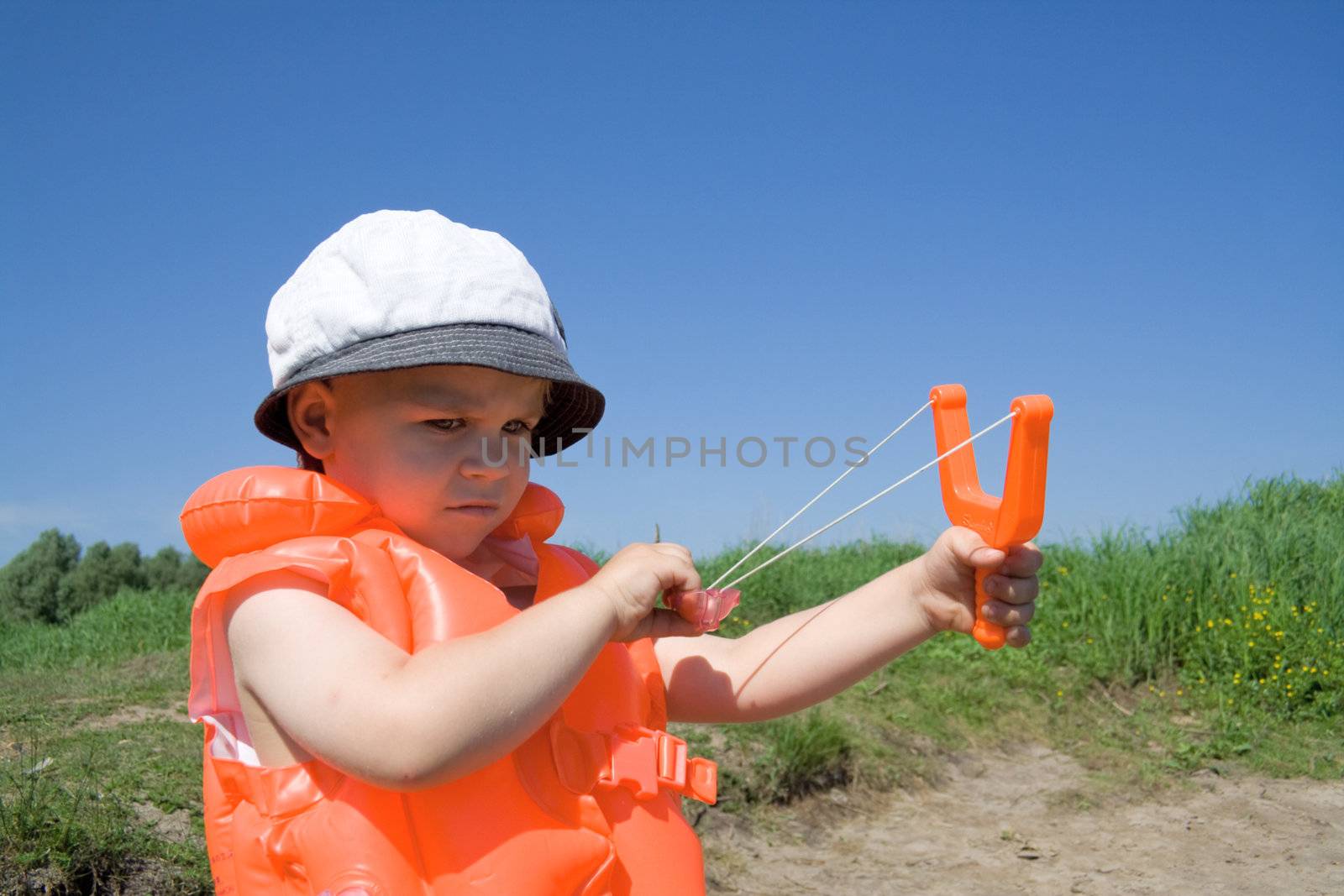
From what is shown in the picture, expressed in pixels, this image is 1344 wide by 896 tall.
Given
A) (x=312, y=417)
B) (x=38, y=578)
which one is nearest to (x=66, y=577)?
(x=38, y=578)

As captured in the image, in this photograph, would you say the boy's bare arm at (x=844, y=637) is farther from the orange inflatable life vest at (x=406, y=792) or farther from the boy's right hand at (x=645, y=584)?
the boy's right hand at (x=645, y=584)

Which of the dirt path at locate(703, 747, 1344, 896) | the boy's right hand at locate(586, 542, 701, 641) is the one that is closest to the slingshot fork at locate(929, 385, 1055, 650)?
the boy's right hand at locate(586, 542, 701, 641)

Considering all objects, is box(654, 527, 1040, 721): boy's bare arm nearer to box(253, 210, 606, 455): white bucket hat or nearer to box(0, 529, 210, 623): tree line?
box(253, 210, 606, 455): white bucket hat

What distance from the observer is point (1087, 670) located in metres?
6.52

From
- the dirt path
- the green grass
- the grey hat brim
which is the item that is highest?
the grey hat brim

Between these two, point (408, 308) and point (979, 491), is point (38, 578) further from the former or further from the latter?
point (979, 491)

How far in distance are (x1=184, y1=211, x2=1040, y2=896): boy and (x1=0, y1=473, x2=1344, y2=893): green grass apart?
210cm

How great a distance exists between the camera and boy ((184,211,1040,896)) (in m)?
1.55

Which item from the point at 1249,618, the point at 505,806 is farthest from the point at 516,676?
the point at 1249,618

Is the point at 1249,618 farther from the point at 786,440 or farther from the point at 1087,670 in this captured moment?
the point at 786,440

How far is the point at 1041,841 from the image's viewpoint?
491cm

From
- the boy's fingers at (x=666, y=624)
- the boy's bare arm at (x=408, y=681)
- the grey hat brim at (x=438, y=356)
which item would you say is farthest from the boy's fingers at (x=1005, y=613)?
the grey hat brim at (x=438, y=356)

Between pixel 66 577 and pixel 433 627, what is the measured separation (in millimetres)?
9697

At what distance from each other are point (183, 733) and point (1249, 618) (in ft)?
19.2
